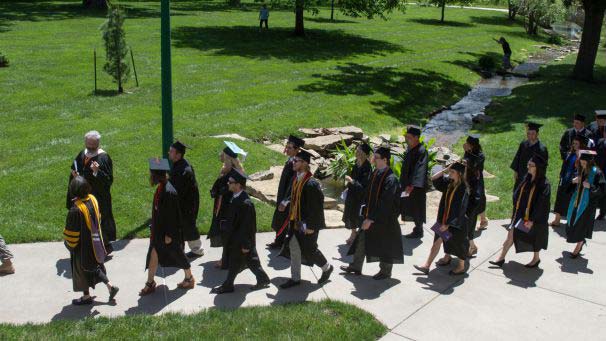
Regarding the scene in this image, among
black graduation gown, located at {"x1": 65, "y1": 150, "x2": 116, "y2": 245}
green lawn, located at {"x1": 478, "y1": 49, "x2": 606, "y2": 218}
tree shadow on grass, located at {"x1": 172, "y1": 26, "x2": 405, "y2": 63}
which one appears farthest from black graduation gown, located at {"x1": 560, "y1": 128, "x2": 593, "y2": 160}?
tree shadow on grass, located at {"x1": 172, "y1": 26, "x2": 405, "y2": 63}

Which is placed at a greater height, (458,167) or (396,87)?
(458,167)

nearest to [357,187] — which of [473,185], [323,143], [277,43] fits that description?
[473,185]

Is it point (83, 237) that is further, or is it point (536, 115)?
point (536, 115)

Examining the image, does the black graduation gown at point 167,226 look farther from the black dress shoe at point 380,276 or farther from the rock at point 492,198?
the rock at point 492,198

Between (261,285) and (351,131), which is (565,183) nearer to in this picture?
(261,285)

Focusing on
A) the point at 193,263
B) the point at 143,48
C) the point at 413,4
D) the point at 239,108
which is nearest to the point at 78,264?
the point at 193,263

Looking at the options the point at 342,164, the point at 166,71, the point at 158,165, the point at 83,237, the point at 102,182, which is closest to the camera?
the point at 83,237

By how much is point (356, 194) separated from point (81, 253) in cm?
407

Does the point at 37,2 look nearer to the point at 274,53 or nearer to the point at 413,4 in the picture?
the point at 274,53

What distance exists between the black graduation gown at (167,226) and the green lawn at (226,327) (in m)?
0.77

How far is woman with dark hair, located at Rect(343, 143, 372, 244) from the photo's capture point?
9266 mm

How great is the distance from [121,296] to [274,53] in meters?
20.9

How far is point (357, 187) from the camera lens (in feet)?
31.0

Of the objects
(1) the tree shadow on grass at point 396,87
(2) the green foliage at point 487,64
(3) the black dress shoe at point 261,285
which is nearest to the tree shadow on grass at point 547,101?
(1) the tree shadow on grass at point 396,87
